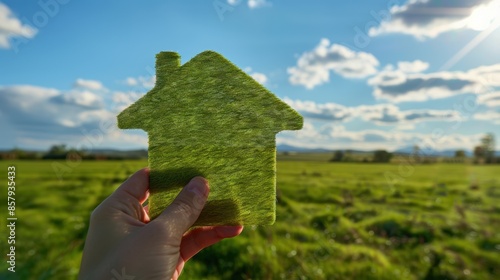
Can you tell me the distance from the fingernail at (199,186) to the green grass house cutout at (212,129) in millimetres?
111

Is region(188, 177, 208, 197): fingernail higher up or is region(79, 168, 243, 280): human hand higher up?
region(188, 177, 208, 197): fingernail

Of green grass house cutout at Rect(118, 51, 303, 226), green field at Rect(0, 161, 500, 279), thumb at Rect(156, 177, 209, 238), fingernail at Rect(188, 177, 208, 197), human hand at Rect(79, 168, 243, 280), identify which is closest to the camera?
human hand at Rect(79, 168, 243, 280)

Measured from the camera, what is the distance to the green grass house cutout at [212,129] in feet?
11.6

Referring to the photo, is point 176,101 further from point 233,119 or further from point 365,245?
point 365,245

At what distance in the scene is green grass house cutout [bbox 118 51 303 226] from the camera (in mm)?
→ 3539

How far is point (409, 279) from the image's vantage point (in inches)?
281

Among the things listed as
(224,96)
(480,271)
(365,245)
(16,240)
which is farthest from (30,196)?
(480,271)

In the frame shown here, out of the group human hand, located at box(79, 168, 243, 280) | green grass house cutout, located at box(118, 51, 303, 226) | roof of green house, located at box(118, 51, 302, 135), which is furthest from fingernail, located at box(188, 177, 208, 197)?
roof of green house, located at box(118, 51, 302, 135)

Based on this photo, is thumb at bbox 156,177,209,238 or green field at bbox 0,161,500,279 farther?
green field at bbox 0,161,500,279

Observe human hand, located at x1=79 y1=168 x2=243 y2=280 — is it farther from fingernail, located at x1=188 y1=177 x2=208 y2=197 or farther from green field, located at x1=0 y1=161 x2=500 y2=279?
green field, located at x1=0 y1=161 x2=500 y2=279

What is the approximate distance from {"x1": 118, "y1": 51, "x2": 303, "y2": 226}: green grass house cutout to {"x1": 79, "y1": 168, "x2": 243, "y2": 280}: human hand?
0.19 metres

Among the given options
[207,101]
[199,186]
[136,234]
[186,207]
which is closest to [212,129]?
[207,101]

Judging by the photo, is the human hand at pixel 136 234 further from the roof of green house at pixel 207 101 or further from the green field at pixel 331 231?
the green field at pixel 331 231

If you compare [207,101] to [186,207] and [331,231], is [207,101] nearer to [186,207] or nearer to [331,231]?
[186,207]
